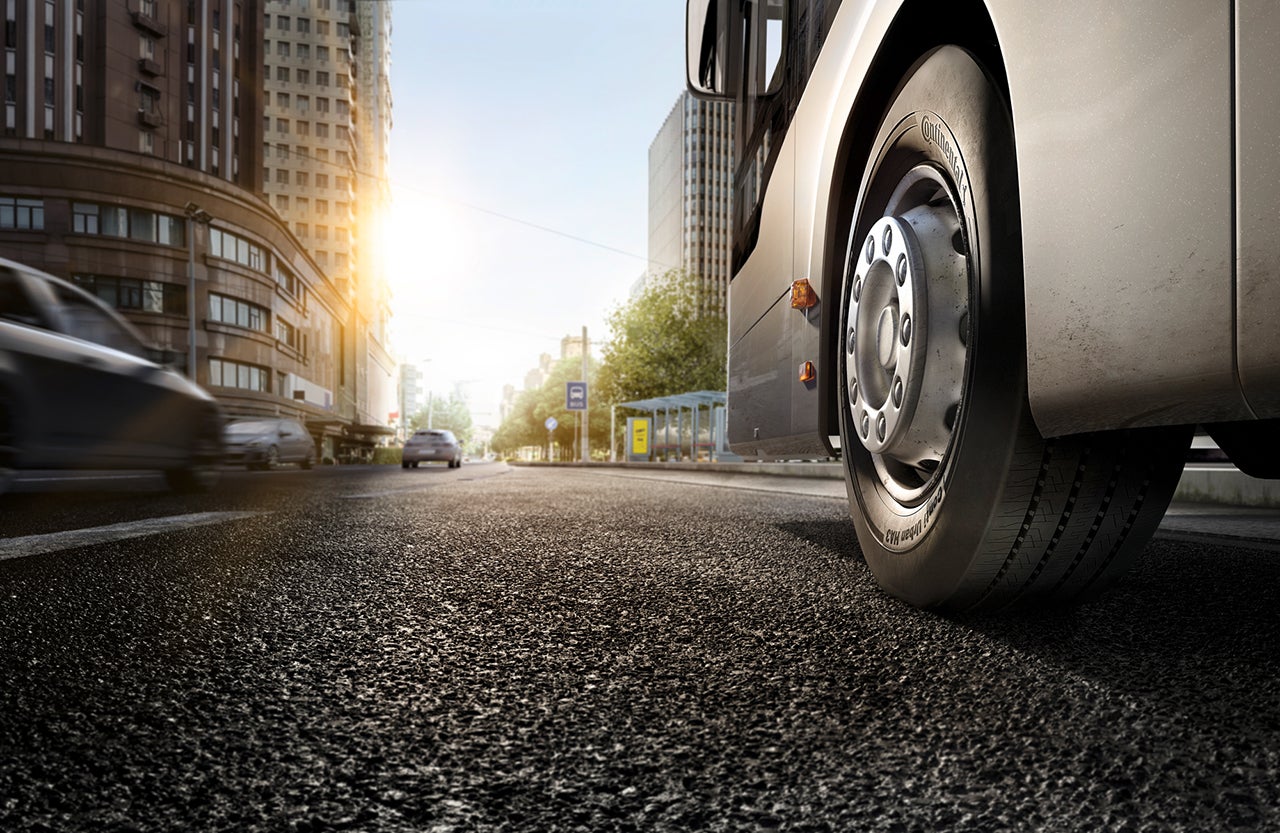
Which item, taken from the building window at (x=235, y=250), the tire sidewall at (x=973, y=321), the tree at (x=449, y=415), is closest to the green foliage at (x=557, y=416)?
the building window at (x=235, y=250)

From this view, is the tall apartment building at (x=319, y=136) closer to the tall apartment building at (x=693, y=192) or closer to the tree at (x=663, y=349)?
the tall apartment building at (x=693, y=192)

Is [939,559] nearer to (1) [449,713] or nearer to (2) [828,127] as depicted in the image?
(1) [449,713]

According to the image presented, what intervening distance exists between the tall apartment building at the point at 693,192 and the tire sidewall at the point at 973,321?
299ft

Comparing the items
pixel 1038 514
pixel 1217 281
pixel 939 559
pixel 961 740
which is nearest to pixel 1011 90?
pixel 1217 281

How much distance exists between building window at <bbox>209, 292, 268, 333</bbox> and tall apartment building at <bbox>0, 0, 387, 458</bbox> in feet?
0.21

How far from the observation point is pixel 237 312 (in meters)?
37.6

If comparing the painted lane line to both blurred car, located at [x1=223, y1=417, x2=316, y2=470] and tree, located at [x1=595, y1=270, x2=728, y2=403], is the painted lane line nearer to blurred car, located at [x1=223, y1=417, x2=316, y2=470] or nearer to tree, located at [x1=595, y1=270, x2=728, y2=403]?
blurred car, located at [x1=223, y1=417, x2=316, y2=470]

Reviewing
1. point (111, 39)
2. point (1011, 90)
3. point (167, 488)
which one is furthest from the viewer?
point (111, 39)

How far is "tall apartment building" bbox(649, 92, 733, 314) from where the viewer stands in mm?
93000

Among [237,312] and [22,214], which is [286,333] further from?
[22,214]

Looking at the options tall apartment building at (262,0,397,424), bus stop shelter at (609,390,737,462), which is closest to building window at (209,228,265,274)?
bus stop shelter at (609,390,737,462)

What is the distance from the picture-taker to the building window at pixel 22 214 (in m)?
32.1

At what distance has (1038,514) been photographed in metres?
1.53

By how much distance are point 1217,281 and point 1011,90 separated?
53 centimetres
